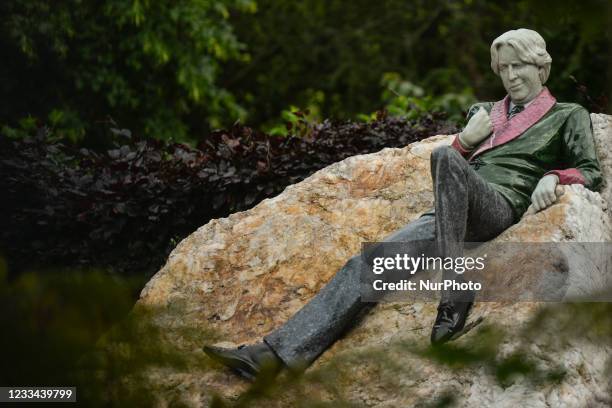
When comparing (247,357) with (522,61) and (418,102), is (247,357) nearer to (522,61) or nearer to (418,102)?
(522,61)

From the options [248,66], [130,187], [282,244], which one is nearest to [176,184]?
[130,187]

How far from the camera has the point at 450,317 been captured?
13.8 feet

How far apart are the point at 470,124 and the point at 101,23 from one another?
6.62 metres

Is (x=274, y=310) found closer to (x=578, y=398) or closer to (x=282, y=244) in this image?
(x=282, y=244)

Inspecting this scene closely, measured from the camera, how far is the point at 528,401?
3.68 m

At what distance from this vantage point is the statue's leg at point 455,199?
4.23m

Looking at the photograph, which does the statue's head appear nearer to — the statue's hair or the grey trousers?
the statue's hair

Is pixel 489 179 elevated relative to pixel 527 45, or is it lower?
lower

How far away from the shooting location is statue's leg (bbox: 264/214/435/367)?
4.49 metres

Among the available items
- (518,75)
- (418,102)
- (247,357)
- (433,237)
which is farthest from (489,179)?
(418,102)

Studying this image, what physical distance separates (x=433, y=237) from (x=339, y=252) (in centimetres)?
77

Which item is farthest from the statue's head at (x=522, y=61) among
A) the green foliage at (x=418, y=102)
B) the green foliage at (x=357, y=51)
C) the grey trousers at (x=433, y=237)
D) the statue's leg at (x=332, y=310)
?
the green foliage at (x=357, y=51)

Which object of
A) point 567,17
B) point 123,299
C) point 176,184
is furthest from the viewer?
point 176,184

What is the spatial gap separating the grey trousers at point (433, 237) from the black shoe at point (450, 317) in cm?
22
